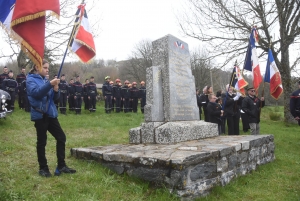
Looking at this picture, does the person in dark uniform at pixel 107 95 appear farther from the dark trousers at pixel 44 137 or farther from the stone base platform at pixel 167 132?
the dark trousers at pixel 44 137

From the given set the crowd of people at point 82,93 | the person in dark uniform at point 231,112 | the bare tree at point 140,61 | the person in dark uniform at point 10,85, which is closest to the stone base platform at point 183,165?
the person in dark uniform at point 231,112

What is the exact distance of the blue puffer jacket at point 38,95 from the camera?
146 inches

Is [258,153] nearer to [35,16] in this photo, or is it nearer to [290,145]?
[290,145]

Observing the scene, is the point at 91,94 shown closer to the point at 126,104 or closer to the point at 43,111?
the point at 126,104

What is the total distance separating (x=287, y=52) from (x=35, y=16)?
14831 mm

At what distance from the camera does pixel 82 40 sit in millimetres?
4539

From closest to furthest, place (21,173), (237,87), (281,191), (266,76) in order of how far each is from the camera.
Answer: (21,173) → (281,191) → (266,76) → (237,87)

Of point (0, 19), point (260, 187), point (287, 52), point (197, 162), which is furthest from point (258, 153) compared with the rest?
point (287, 52)

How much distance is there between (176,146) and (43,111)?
2.37 metres

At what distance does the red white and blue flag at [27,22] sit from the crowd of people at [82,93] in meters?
8.67

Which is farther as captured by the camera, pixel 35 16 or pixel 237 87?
pixel 237 87

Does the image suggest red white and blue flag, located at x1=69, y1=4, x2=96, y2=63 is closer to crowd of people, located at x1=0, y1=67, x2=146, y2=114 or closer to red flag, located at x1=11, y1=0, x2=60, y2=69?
red flag, located at x1=11, y1=0, x2=60, y2=69

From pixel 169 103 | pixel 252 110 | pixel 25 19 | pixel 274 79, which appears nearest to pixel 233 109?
pixel 252 110

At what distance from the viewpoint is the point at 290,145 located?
29.0 ft
